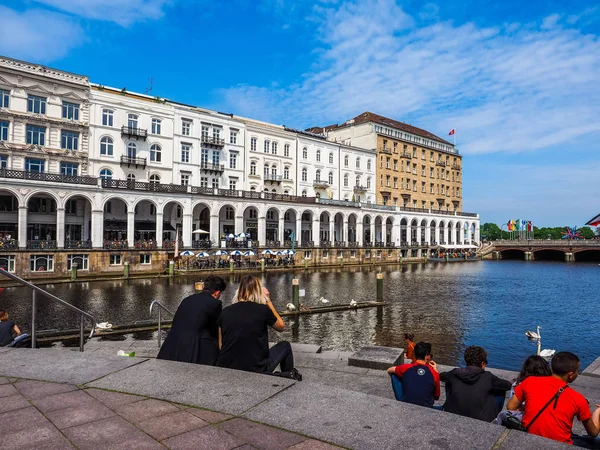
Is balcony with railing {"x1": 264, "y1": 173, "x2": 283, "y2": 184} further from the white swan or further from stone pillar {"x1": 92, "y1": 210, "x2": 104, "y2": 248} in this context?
the white swan

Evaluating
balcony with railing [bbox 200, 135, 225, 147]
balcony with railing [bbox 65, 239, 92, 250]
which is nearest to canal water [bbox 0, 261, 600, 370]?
balcony with railing [bbox 65, 239, 92, 250]

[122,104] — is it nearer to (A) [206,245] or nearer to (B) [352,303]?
(A) [206,245]

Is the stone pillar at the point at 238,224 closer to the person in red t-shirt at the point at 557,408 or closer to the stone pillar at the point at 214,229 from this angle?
the stone pillar at the point at 214,229

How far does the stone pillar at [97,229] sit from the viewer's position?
42000 millimetres

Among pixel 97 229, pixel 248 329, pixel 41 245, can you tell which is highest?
pixel 97 229

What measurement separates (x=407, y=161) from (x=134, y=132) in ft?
→ 176

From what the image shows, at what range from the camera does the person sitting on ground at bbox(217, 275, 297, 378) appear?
6.12m

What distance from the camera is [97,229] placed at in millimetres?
42531

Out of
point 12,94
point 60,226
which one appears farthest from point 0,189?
point 12,94

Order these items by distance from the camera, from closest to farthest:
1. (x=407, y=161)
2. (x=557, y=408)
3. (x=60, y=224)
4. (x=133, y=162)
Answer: (x=557, y=408) < (x=60, y=224) < (x=133, y=162) < (x=407, y=161)

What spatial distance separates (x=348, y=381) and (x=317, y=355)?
91.4 inches

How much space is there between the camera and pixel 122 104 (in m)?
47.8

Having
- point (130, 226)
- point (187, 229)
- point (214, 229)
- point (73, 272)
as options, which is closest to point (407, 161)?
point (214, 229)

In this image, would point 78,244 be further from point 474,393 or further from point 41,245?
point 474,393
